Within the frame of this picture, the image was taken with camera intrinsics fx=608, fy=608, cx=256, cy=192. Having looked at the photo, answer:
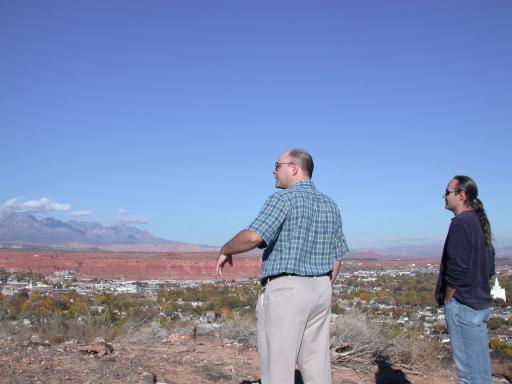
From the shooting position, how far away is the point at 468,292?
4.05 m

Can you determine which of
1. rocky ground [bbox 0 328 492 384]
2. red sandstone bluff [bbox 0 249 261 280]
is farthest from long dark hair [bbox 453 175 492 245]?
red sandstone bluff [bbox 0 249 261 280]

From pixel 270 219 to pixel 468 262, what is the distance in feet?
4.60

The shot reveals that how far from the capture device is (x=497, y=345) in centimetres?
1088

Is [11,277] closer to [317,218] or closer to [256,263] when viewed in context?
A: [256,263]

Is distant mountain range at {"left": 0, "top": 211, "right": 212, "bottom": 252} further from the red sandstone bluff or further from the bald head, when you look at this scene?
the bald head

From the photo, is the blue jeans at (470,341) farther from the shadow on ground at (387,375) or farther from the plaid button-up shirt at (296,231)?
the shadow on ground at (387,375)

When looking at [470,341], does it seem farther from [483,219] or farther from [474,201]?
[474,201]

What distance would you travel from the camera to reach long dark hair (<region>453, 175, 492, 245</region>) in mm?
4262

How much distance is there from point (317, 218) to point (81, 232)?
16656cm

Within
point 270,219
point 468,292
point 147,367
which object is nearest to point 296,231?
point 270,219

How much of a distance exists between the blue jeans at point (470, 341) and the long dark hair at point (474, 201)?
523mm

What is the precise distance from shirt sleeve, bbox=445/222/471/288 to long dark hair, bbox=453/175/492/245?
0.26 metres

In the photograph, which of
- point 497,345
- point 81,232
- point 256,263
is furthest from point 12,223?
point 497,345

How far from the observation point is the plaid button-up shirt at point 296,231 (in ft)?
12.1
